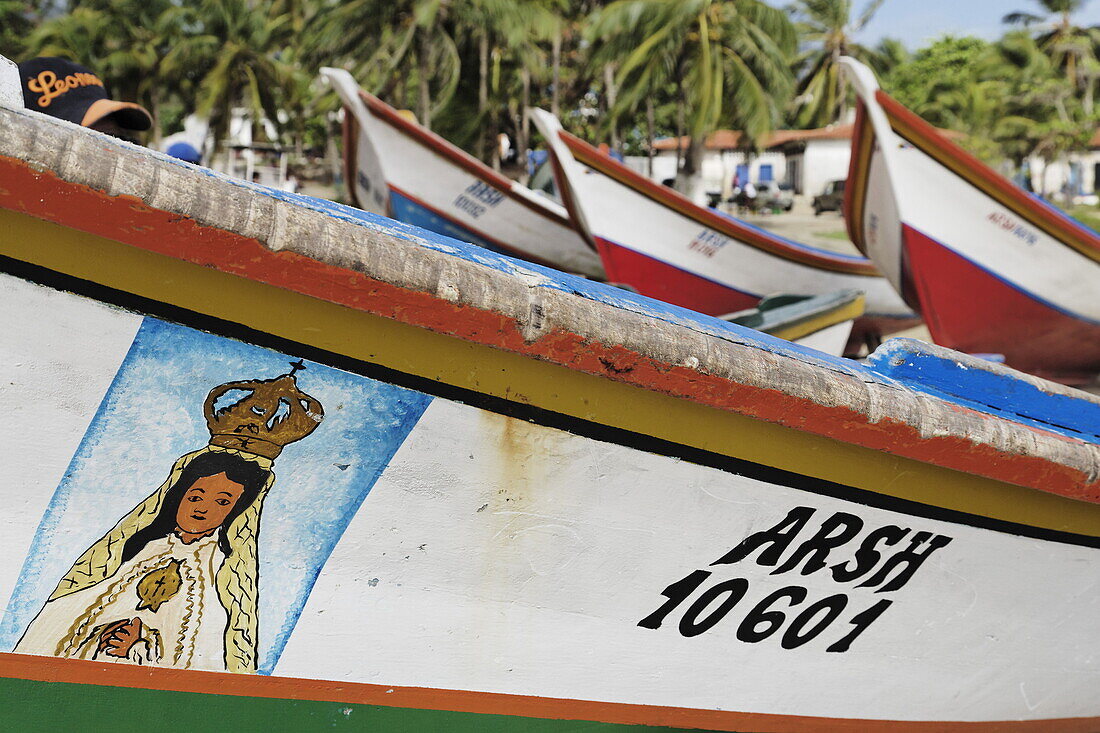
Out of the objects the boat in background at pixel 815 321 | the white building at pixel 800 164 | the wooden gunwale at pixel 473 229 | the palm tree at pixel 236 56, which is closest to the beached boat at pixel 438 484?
the boat in background at pixel 815 321

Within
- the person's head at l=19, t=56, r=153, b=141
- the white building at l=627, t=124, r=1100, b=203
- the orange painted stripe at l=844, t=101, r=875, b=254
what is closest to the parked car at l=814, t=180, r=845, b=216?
the white building at l=627, t=124, r=1100, b=203

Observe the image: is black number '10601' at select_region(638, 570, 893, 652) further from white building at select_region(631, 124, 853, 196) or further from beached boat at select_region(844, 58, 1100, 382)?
white building at select_region(631, 124, 853, 196)

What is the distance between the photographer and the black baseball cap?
2814 mm

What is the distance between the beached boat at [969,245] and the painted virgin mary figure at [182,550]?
210 inches

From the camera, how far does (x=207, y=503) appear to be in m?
1.55

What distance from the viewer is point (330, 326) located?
4.95 ft

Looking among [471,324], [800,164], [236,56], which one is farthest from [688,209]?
[800,164]

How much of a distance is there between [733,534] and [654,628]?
0.83ft

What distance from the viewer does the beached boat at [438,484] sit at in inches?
55.9

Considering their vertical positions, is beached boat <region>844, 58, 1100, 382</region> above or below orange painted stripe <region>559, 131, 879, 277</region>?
below

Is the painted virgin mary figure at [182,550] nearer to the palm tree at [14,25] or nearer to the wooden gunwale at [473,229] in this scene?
the wooden gunwale at [473,229]

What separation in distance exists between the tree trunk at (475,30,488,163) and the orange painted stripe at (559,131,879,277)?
15.2 metres

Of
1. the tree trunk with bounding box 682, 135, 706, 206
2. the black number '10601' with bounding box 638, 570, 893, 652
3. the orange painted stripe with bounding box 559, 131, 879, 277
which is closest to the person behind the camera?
the black number '10601' with bounding box 638, 570, 893, 652

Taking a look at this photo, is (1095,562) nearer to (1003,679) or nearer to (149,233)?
(1003,679)
